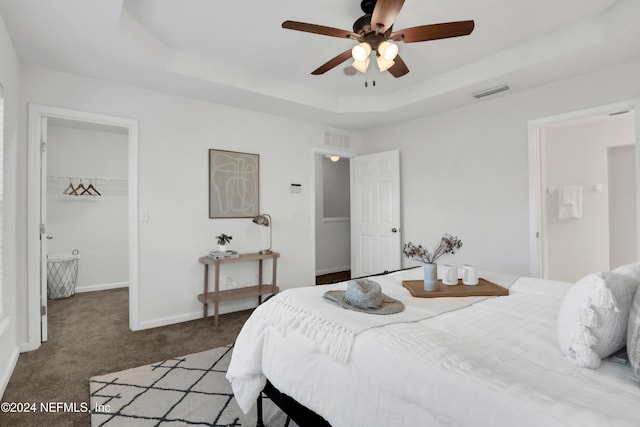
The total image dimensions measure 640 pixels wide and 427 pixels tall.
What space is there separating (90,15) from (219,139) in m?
1.74

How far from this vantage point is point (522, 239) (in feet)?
11.1

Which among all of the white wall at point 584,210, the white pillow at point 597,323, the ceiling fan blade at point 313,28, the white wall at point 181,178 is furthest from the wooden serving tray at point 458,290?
Result: the white wall at point 584,210

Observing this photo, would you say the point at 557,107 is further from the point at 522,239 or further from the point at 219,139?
the point at 219,139

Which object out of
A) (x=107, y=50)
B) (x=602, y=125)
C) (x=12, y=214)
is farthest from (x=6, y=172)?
(x=602, y=125)

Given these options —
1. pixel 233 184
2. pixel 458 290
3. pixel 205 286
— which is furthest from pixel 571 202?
pixel 205 286

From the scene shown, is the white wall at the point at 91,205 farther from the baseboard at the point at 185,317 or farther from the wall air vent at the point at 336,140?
the wall air vent at the point at 336,140

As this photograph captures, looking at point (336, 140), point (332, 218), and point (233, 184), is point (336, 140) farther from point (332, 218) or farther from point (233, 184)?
point (332, 218)

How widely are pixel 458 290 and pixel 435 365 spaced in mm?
899

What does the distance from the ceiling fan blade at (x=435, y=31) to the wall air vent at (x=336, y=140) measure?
100 inches

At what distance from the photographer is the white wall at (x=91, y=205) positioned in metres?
4.64

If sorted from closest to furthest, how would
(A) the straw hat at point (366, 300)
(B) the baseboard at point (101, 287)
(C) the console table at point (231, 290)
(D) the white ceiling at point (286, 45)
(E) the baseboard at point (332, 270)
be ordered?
(A) the straw hat at point (366, 300) → (D) the white ceiling at point (286, 45) → (C) the console table at point (231, 290) → (B) the baseboard at point (101, 287) → (E) the baseboard at point (332, 270)

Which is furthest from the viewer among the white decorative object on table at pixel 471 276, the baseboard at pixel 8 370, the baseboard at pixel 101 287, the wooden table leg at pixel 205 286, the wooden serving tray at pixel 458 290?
the baseboard at pixel 101 287

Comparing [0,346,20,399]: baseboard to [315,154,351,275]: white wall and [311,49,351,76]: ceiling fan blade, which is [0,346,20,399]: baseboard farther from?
[315,154,351,275]: white wall

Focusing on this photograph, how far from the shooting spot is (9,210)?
2.40 meters
